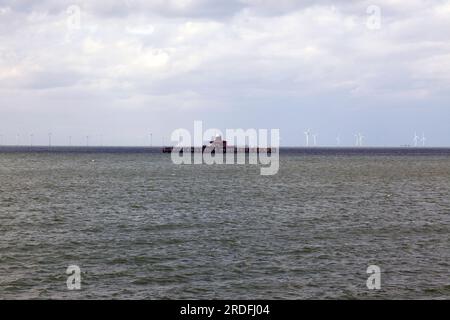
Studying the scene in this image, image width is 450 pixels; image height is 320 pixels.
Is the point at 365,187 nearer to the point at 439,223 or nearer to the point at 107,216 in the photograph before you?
the point at 439,223

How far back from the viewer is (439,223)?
138 ft

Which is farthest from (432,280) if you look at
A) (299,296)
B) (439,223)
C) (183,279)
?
(439,223)

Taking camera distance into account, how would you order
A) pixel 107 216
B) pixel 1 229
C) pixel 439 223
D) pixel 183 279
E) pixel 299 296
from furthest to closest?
pixel 107 216
pixel 439 223
pixel 1 229
pixel 183 279
pixel 299 296

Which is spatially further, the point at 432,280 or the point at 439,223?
the point at 439,223

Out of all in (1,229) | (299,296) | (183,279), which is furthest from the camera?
(1,229)

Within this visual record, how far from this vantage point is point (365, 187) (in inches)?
3201
